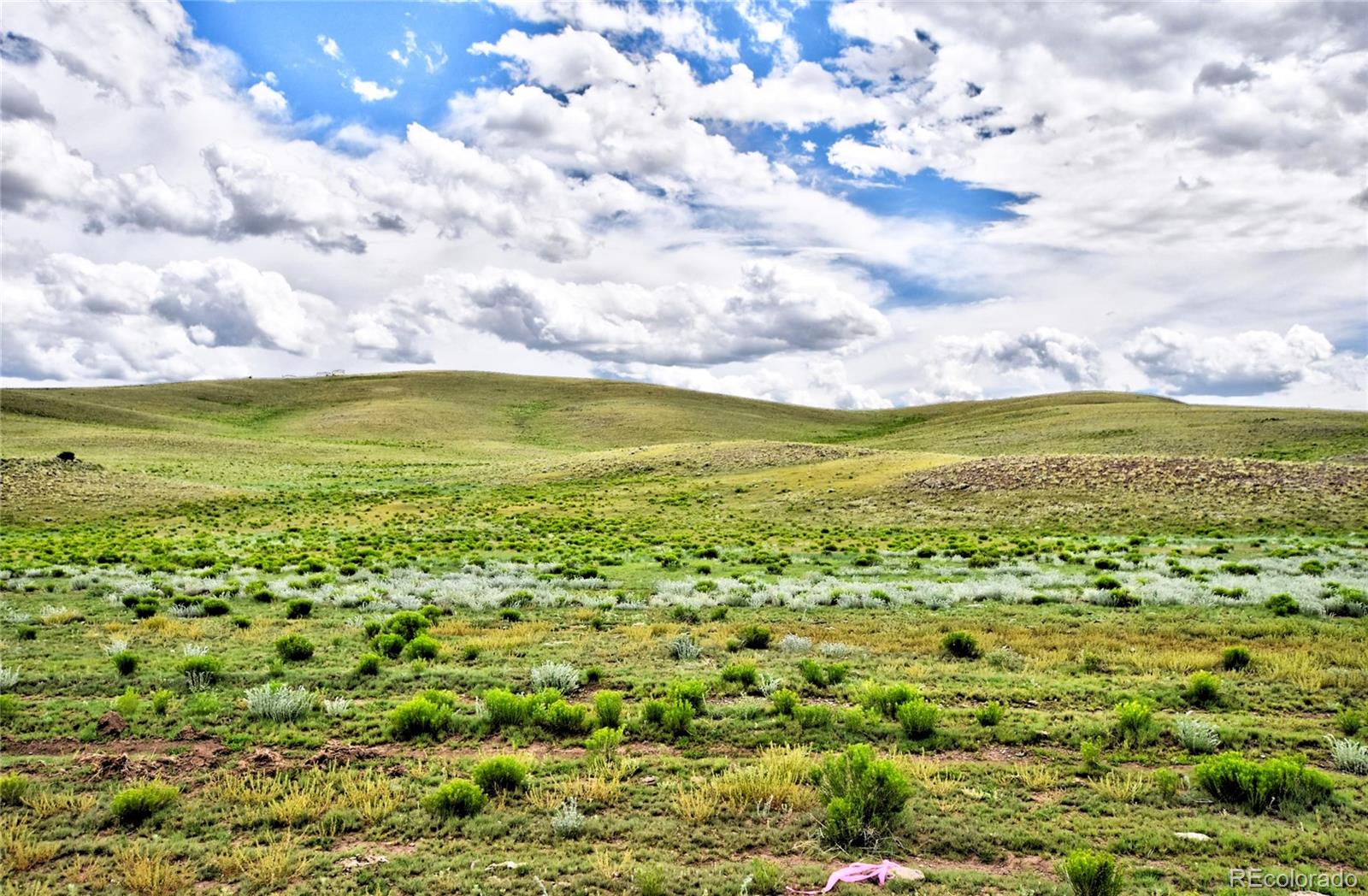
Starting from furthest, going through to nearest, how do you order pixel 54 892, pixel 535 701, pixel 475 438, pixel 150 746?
pixel 475 438 < pixel 535 701 < pixel 150 746 < pixel 54 892

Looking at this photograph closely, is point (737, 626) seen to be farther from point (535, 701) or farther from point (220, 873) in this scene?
point (220, 873)

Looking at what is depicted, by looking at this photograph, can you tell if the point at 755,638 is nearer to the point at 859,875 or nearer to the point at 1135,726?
the point at 1135,726

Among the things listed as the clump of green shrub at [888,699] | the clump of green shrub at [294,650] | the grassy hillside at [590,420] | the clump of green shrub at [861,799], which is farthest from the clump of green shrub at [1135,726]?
the grassy hillside at [590,420]

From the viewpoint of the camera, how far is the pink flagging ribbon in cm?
647

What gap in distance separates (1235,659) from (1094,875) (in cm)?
935

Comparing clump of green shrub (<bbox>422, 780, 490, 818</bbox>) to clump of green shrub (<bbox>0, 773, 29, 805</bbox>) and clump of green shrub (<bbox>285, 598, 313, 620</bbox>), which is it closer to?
clump of green shrub (<bbox>0, 773, 29, 805</bbox>)

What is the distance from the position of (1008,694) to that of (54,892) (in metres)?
12.1

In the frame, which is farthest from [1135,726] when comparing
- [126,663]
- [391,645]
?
[126,663]

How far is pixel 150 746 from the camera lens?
389 inches

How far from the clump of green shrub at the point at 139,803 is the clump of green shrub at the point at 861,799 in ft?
23.4

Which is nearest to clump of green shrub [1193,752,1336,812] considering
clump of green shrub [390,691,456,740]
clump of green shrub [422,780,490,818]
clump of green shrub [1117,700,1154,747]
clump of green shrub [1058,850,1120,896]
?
clump of green shrub [1117,700,1154,747]

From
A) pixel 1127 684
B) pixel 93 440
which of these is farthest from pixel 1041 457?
pixel 93 440

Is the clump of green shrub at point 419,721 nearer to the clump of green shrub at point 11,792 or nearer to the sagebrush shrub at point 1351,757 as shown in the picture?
the clump of green shrub at point 11,792

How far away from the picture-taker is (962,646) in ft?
48.6
